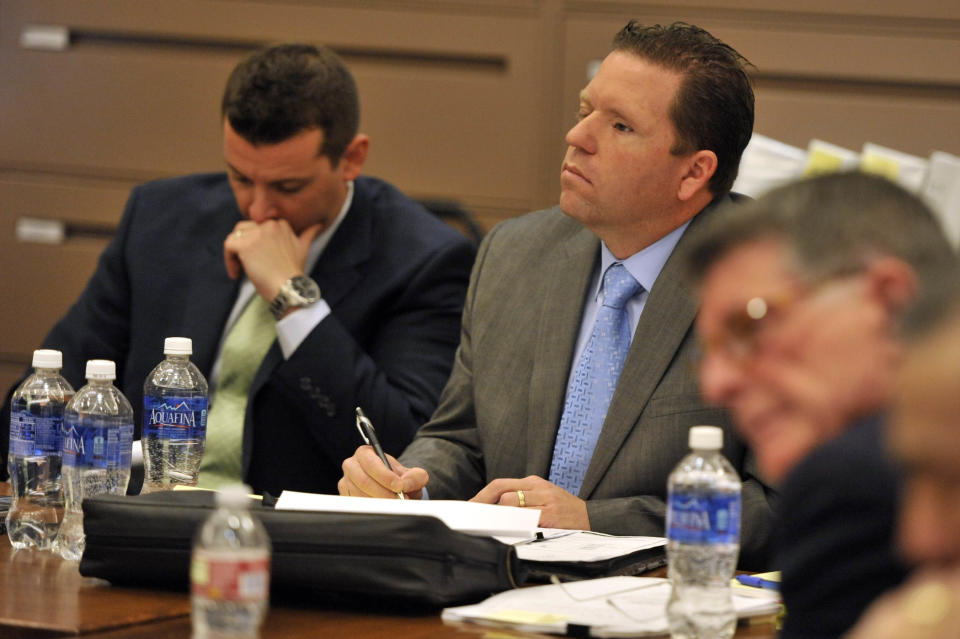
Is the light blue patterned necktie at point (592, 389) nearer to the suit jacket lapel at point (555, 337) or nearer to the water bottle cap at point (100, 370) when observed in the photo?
the suit jacket lapel at point (555, 337)

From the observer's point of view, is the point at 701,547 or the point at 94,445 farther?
the point at 94,445

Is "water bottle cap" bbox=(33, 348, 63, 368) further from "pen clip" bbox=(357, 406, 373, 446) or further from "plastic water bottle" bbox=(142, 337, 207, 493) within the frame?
"pen clip" bbox=(357, 406, 373, 446)

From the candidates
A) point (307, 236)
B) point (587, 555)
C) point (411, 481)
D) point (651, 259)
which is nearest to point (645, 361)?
point (651, 259)

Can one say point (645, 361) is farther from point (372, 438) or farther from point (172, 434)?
point (172, 434)

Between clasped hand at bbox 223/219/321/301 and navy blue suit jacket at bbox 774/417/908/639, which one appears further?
clasped hand at bbox 223/219/321/301

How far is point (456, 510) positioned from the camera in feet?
5.64

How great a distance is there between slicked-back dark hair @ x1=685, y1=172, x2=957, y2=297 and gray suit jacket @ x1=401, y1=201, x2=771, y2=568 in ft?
3.69

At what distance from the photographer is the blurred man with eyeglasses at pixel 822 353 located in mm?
847

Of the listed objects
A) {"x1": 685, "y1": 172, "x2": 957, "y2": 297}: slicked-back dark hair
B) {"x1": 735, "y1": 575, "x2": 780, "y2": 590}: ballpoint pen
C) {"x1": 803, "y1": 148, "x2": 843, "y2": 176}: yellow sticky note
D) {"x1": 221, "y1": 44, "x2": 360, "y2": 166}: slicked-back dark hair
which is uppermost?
{"x1": 221, "y1": 44, "x2": 360, "y2": 166}: slicked-back dark hair

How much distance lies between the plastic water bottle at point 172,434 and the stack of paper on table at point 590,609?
2.88ft

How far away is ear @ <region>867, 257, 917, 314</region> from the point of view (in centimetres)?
85

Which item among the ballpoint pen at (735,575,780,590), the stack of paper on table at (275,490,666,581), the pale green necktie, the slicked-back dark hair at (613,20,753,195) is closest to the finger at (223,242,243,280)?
the pale green necktie

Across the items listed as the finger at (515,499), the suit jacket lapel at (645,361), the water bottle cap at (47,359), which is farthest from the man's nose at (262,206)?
the finger at (515,499)

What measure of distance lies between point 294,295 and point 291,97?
0.48 m
